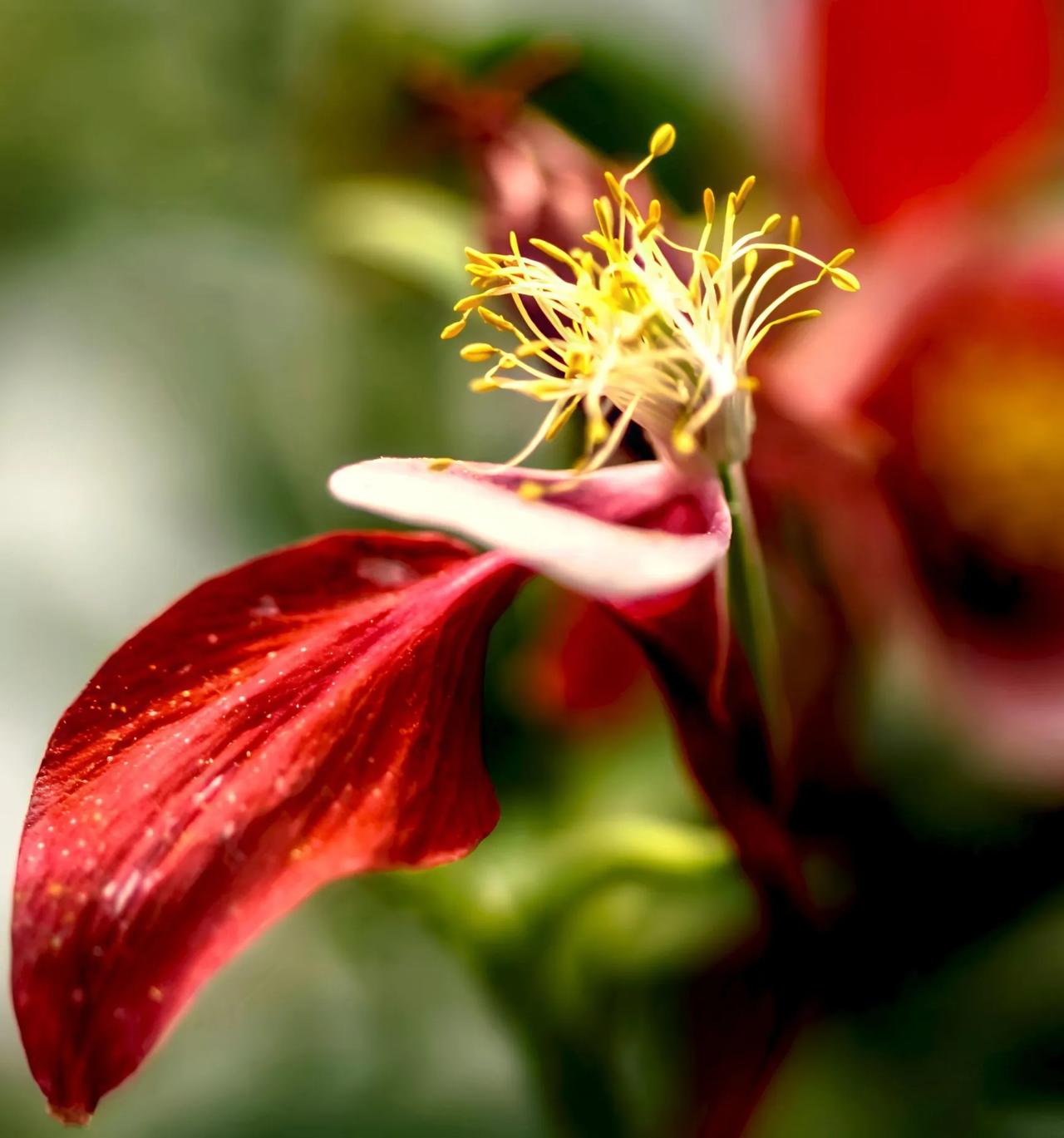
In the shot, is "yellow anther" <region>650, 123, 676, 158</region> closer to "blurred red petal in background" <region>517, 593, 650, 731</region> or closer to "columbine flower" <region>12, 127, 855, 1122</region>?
"columbine flower" <region>12, 127, 855, 1122</region>

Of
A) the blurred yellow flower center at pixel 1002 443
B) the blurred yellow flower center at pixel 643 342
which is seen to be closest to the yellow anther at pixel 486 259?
the blurred yellow flower center at pixel 643 342

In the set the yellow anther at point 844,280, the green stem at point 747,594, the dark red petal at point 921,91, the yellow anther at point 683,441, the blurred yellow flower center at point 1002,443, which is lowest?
the blurred yellow flower center at point 1002,443

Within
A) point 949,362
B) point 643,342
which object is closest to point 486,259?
point 643,342

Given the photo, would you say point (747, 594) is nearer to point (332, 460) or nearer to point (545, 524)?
point (545, 524)

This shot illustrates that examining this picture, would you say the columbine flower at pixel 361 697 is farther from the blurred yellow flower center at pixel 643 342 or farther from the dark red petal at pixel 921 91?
the dark red petal at pixel 921 91

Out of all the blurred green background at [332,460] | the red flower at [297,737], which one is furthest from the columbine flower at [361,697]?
the blurred green background at [332,460]

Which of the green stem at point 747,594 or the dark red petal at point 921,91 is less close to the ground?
the dark red petal at point 921,91

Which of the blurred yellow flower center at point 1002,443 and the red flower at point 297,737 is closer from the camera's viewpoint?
the red flower at point 297,737

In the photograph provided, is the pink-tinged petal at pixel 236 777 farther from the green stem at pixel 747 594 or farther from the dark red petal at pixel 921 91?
the dark red petal at pixel 921 91
